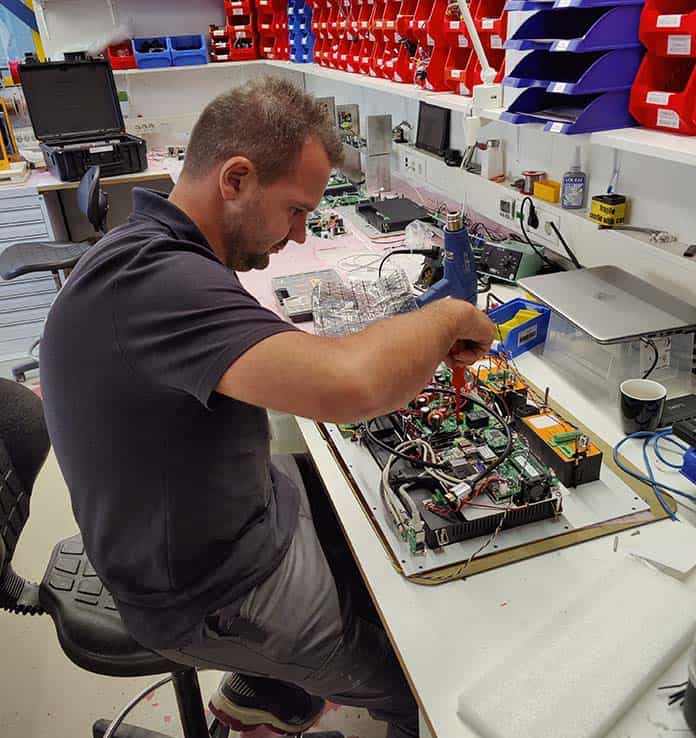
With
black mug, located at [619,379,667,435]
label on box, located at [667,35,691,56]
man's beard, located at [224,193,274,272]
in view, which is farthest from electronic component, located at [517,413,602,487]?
label on box, located at [667,35,691,56]

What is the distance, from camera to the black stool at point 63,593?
1161 millimetres

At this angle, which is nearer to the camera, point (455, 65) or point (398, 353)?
point (398, 353)

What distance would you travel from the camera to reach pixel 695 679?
0.73 meters

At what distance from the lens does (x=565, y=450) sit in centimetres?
116

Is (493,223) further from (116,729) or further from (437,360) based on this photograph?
(116,729)

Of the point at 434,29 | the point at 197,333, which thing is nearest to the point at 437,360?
the point at 197,333

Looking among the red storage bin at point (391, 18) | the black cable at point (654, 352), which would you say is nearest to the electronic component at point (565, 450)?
the black cable at point (654, 352)

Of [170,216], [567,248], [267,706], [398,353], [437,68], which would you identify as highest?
[437,68]

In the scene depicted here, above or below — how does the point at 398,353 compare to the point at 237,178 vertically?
below

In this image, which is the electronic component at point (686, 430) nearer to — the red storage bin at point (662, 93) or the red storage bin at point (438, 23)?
the red storage bin at point (662, 93)

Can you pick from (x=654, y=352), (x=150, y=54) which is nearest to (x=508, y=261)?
(x=654, y=352)

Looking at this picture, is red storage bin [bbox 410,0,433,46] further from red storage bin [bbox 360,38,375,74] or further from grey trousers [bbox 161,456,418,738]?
grey trousers [bbox 161,456,418,738]

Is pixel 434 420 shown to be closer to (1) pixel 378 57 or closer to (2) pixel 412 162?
(1) pixel 378 57

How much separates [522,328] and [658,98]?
1.86ft
